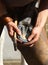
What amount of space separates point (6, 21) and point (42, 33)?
0.94ft

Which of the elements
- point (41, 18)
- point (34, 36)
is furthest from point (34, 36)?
point (41, 18)

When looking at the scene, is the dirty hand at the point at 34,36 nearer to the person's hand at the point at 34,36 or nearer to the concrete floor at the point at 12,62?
the person's hand at the point at 34,36

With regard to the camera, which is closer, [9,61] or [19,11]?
[19,11]

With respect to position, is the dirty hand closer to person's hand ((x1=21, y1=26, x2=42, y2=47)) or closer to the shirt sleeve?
person's hand ((x1=21, y1=26, x2=42, y2=47))

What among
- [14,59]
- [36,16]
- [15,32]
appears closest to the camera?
[15,32]

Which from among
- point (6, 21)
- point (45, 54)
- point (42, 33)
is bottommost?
point (45, 54)

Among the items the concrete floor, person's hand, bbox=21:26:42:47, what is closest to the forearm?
person's hand, bbox=21:26:42:47

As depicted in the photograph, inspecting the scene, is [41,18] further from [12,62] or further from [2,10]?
[12,62]

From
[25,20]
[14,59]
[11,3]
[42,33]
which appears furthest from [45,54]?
[14,59]

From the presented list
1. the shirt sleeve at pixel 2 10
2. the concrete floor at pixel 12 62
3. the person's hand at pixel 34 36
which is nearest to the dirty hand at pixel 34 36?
the person's hand at pixel 34 36

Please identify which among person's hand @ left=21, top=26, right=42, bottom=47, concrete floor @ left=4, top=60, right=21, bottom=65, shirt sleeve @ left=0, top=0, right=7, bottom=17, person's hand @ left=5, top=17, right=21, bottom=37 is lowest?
concrete floor @ left=4, top=60, right=21, bottom=65

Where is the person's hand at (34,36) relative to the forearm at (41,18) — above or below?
below

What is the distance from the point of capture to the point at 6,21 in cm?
195

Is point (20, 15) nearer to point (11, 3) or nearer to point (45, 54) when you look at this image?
point (11, 3)
